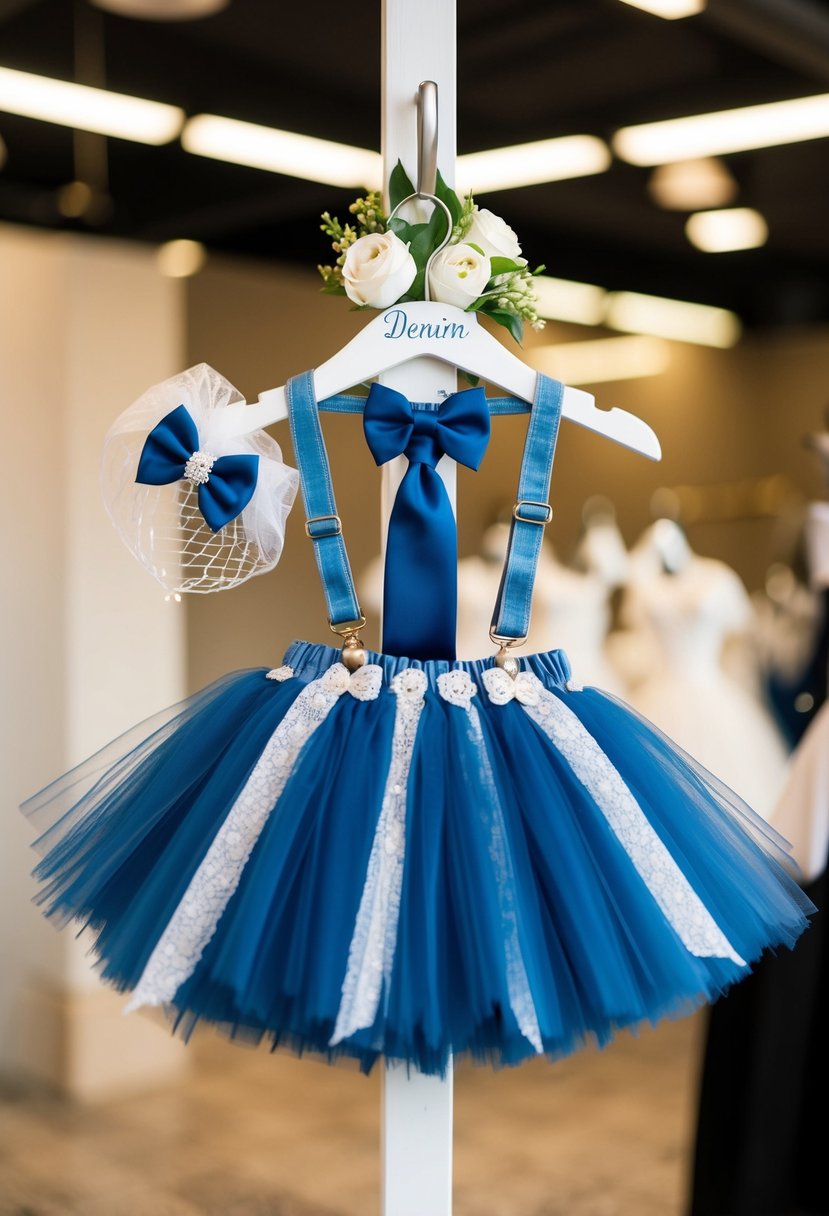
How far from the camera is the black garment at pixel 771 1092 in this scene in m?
2.21

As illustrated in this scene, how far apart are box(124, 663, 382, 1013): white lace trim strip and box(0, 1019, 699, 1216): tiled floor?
6.48 feet

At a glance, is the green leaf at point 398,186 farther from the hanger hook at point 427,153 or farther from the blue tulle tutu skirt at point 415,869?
the blue tulle tutu skirt at point 415,869

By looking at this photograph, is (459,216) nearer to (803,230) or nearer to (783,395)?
(803,230)

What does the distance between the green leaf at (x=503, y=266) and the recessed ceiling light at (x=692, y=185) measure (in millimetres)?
2500

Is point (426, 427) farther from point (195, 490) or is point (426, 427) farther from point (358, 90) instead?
point (358, 90)

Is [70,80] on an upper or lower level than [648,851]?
upper

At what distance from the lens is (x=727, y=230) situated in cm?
412

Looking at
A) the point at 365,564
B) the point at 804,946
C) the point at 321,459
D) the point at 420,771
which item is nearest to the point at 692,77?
the point at 365,564

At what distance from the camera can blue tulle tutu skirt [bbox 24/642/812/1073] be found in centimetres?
96

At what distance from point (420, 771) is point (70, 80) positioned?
226 cm

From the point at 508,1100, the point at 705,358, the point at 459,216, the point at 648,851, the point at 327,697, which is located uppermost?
the point at 705,358

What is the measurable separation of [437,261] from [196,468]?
30 centimetres

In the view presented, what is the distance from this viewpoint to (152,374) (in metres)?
3.37

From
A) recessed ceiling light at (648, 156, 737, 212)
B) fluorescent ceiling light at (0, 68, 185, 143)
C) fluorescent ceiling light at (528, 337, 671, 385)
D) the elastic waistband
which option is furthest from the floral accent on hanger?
fluorescent ceiling light at (528, 337, 671, 385)
